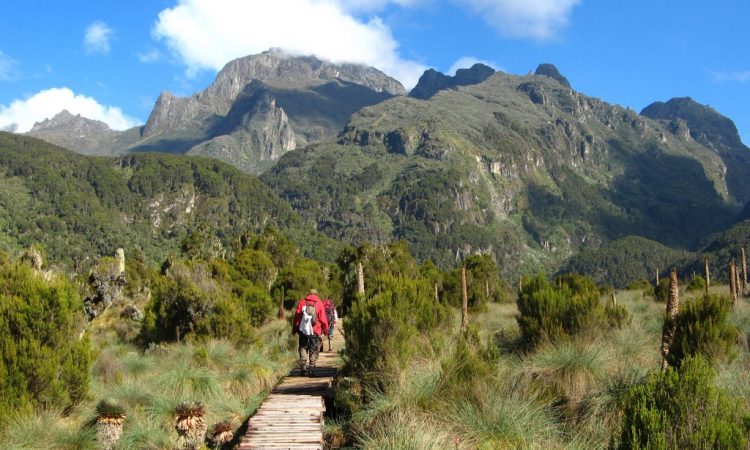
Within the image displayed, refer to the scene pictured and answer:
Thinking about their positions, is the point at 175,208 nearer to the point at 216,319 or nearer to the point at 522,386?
the point at 216,319

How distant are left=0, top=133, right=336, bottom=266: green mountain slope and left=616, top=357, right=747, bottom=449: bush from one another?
119283 mm

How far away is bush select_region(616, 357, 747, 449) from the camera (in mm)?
4727

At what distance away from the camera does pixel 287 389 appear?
10547 mm

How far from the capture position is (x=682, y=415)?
199 inches

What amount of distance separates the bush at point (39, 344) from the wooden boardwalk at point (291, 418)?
3191 mm

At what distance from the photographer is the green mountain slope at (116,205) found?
132 metres

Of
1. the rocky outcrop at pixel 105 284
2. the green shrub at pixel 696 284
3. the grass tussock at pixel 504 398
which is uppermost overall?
the rocky outcrop at pixel 105 284

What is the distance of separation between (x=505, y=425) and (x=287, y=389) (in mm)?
5008

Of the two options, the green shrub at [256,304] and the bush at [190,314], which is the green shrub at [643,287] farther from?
the bush at [190,314]

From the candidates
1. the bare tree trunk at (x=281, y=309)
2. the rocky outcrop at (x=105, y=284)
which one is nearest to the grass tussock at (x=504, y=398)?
the bare tree trunk at (x=281, y=309)

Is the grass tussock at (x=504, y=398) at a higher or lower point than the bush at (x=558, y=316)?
lower

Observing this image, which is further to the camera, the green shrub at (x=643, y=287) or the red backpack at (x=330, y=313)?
the green shrub at (x=643, y=287)

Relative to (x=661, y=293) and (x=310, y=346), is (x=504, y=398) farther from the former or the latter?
(x=661, y=293)

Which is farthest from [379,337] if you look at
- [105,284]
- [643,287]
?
[643,287]
